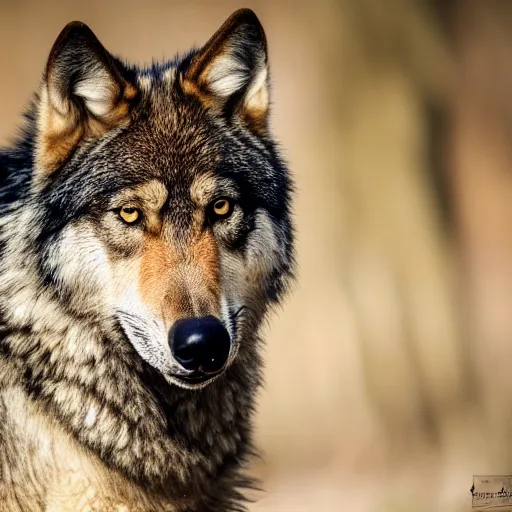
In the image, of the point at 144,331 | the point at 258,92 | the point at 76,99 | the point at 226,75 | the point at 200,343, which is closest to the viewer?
the point at 200,343

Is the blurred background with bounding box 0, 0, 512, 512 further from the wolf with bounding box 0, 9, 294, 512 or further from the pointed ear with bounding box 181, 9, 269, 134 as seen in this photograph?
the wolf with bounding box 0, 9, 294, 512

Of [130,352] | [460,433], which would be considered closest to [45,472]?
[130,352]

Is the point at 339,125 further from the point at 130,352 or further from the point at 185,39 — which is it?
the point at 130,352

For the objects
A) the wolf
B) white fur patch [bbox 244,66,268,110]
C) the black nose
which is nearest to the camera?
the black nose

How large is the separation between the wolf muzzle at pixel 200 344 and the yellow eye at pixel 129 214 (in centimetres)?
47

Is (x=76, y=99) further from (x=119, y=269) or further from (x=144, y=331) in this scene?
(x=144, y=331)

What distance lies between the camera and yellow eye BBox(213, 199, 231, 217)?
3.30 m

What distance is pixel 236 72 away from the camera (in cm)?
355

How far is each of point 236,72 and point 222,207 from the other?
2.03 feet

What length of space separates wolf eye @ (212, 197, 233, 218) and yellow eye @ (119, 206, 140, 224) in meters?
0.30

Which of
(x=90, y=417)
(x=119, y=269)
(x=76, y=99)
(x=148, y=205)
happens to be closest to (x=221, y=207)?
(x=148, y=205)

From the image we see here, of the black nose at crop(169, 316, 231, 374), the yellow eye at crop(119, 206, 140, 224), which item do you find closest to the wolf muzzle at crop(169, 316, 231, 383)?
the black nose at crop(169, 316, 231, 374)

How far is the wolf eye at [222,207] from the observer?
10.8ft

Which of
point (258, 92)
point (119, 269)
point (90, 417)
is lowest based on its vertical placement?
point (90, 417)
